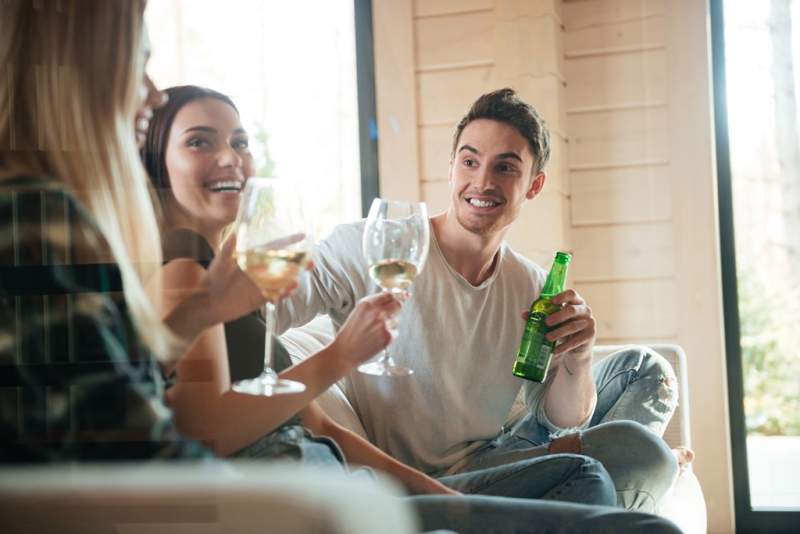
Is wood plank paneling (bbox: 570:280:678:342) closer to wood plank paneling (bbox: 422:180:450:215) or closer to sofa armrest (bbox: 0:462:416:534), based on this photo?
wood plank paneling (bbox: 422:180:450:215)

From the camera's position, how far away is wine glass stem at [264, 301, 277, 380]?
727 mm

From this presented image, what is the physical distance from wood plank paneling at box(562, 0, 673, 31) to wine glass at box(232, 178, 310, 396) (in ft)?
1.80

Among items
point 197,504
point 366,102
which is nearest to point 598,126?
point 366,102

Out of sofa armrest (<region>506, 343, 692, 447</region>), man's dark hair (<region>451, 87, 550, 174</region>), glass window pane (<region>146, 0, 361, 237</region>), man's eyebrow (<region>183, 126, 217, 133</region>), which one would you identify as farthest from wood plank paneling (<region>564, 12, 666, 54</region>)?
man's eyebrow (<region>183, 126, 217, 133</region>)

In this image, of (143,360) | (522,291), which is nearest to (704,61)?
(522,291)

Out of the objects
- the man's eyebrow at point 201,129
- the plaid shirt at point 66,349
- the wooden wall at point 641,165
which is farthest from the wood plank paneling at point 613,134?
the plaid shirt at point 66,349

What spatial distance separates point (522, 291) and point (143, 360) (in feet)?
2.08

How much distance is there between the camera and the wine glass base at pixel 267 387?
714mm

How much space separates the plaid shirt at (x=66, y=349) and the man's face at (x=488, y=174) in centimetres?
49

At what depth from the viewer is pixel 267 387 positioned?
73cm

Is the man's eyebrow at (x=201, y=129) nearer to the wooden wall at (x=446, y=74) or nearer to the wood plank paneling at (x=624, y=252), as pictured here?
the wooden wall at (x=446, y=74)

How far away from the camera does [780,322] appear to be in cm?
179

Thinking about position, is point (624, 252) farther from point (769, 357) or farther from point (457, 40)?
point (769, 357)

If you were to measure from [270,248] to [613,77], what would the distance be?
66 centimetres
